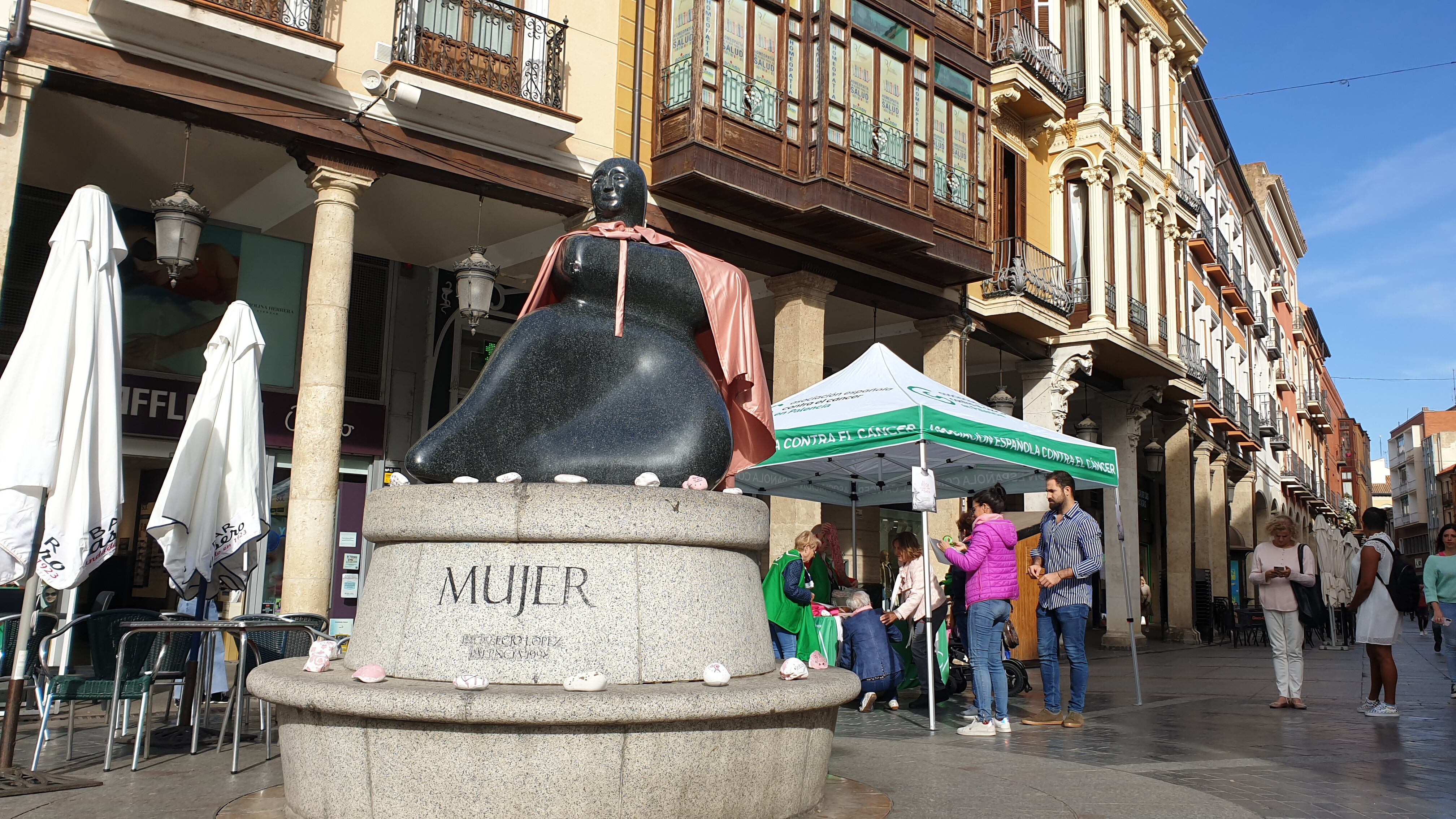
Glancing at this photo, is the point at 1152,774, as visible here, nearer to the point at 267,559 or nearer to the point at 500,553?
the point at 500,553

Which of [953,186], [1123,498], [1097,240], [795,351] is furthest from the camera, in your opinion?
[1123,498]

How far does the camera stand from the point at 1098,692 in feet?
37.4

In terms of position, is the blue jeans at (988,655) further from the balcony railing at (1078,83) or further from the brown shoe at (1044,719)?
the balcony railing at (1078,83)

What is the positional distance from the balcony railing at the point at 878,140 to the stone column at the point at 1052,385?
20.7 ft

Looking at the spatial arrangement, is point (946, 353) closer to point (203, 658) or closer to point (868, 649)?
point (868, 649)

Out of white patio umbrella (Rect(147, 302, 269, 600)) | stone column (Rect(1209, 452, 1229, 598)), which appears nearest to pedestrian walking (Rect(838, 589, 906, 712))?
white patio umbrella (Rect(147, 302, 269, 600))

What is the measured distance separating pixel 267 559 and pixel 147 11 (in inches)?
253

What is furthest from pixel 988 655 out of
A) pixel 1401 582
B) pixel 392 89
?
pixel 392 89

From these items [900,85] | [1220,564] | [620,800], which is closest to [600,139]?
[900,85]

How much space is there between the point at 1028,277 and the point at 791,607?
11.9m

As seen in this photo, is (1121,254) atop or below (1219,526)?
atop

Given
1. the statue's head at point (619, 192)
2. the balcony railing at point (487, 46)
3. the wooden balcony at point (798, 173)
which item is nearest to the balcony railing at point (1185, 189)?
the wooden balcony at point (798, 173)

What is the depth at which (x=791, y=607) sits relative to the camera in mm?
8867

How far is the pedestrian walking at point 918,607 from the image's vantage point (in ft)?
30.3
